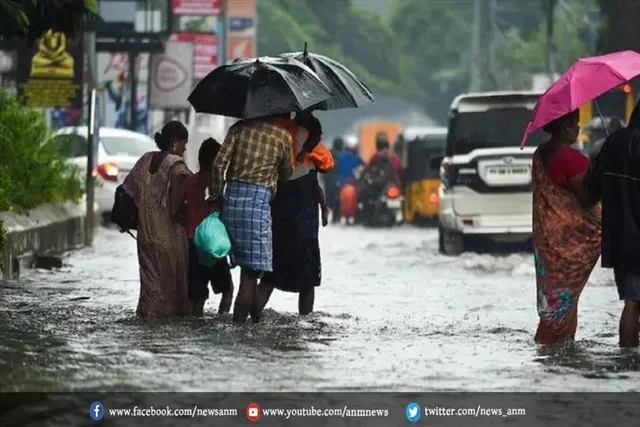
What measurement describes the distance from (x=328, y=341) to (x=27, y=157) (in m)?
8.04

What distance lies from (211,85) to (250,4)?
5551cm

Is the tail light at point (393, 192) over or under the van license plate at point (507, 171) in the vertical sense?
under

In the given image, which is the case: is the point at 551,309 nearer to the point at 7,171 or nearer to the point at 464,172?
the point at 7,171

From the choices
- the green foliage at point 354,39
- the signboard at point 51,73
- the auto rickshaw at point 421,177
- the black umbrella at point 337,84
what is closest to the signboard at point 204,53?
the auto rickshaw at point 421,177

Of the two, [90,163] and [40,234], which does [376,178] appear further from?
[40,234]

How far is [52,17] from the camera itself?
48.5ft

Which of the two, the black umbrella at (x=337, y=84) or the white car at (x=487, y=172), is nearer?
the black umbrella at (x=337, y=84)

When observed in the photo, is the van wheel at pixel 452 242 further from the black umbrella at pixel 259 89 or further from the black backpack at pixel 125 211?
the black backpack at pixel 125 211

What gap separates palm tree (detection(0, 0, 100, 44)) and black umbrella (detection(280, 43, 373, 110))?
190 centimetres

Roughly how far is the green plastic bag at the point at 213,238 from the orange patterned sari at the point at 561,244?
200 cm

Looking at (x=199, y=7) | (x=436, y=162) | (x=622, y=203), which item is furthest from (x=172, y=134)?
(x=199, y=7)

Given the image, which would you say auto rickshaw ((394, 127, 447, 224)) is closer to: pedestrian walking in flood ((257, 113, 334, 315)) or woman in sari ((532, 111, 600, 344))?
pedestrian walking in flood ((257, 113, 334, 315))

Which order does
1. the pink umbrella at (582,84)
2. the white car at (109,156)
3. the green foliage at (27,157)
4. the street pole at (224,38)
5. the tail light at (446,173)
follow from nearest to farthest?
the pink umbrella at (582,84)
the green foliage at (27,157)
the tail light at (446,173)
the white car at (109,156)
the street pole at (224,38)

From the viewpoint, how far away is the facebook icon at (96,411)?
27.2 feet
